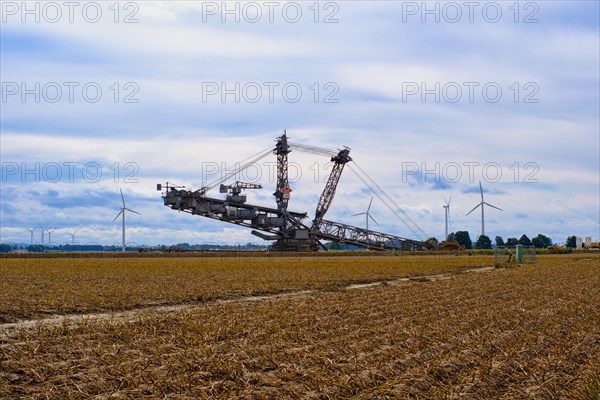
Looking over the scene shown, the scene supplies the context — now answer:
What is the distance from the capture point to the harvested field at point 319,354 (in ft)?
40.1

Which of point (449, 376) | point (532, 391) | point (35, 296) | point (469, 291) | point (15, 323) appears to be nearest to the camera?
point (532, 391)

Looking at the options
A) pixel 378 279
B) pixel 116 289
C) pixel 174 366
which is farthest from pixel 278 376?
pixel 378 279

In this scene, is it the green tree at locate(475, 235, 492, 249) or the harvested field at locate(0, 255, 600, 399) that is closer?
the harvested field at locate(0, 255, 600, 399)

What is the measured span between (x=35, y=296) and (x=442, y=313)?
1703cm

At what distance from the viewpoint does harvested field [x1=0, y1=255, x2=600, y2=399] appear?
40.1 feet

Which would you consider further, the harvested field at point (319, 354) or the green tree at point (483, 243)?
the green tree at point (483, 243)

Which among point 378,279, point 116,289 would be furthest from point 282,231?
point 116,289

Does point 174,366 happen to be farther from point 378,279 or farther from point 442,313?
point 378,279

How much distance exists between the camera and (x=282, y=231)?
108250 mm

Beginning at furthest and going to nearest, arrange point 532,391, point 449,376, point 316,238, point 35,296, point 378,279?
1. point 316,238
2. point 378,279
3. point 35,296
4. point 449,376
5. point 532,391

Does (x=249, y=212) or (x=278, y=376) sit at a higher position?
(x=249, y=212)

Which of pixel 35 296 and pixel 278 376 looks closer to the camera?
pixel 278 376

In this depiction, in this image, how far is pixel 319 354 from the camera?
50.0ft

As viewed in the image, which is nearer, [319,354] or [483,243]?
[319,354]
